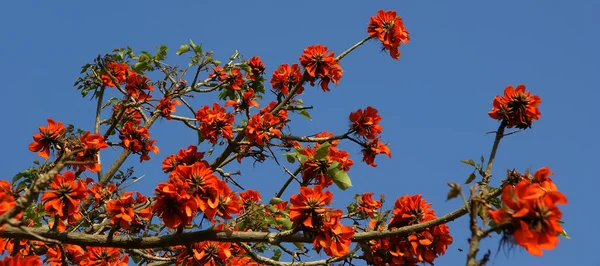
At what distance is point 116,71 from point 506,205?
640 centimetres

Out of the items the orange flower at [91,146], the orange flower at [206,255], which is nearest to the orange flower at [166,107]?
the orange flower at [91,146]

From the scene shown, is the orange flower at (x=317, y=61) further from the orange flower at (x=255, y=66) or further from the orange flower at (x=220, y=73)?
the orange flower at (x=220, y=73)

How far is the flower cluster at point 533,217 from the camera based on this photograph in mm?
2695

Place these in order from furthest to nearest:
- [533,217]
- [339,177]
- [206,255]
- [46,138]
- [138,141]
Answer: [138,141] → [46,138] → [206,255] → [339,177] → [533,217]

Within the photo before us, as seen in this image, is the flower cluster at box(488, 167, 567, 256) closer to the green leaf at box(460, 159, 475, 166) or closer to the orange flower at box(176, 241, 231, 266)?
the green leaf at box(460, 159, 475, 166)

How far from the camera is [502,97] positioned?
4.47 meters

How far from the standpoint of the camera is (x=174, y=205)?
384 cm

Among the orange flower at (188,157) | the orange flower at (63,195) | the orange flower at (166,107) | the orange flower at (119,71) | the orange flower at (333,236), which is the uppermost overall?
the orange flower at (119,71)

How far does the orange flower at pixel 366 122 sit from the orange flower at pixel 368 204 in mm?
521

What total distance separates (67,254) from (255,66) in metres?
3.40

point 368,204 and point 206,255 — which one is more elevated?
point 368,204

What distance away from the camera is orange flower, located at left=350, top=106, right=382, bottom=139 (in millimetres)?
5934

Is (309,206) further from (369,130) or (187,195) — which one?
(369,130)

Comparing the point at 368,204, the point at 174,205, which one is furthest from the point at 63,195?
the point at 368,204
